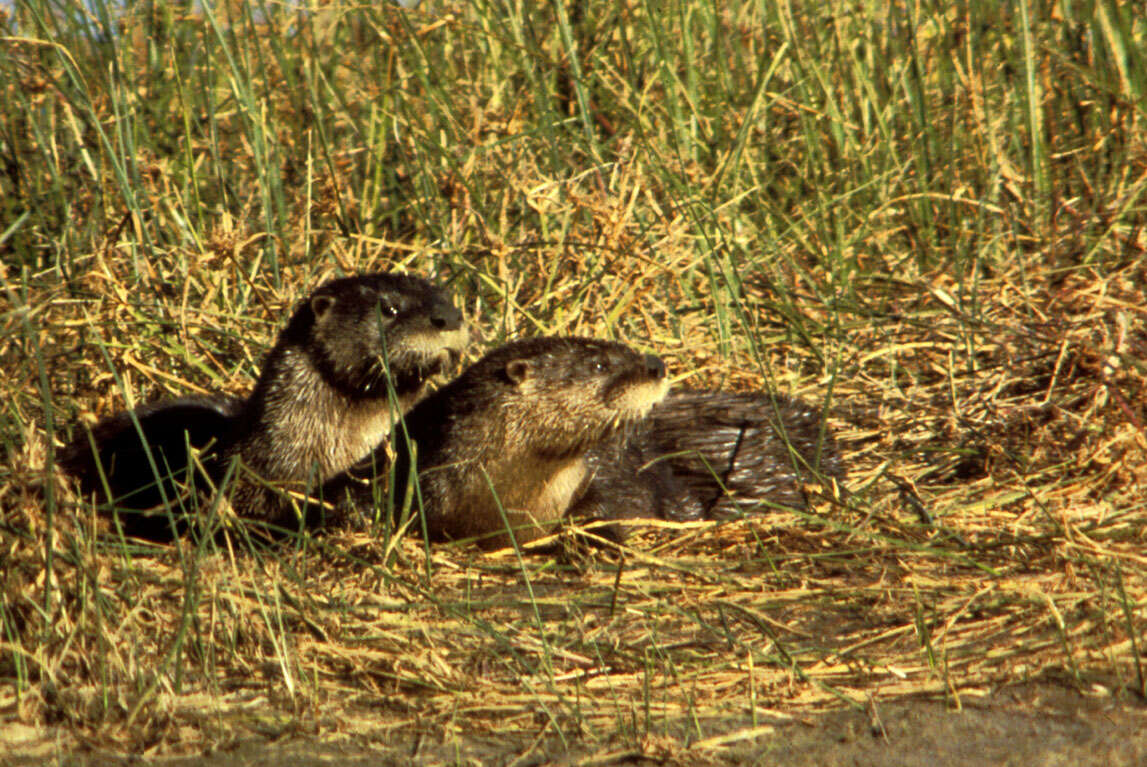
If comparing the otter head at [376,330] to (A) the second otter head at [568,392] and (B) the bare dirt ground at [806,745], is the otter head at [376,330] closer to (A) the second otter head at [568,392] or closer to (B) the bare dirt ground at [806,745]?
(A) the second otter head at [568,392]

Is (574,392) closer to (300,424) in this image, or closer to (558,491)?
(558,491)

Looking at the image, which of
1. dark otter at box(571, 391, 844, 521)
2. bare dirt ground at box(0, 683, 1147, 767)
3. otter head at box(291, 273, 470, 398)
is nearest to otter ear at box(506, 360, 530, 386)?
otter head at box(291, 273, 470, 398)

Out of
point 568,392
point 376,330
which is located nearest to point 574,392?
point 568,392

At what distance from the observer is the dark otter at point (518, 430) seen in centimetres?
290

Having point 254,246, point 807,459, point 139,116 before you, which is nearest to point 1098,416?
point 807,459

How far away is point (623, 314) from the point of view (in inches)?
149

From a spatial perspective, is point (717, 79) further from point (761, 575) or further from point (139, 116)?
point (761, 575)

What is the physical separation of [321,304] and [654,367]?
28.7 inches

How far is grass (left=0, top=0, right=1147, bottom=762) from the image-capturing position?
81.3 inches

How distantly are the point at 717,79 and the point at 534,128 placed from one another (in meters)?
0.74

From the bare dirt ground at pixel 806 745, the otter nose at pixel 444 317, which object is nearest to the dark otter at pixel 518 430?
the otter nose at pixel 444 317

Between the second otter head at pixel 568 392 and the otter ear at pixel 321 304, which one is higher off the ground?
the otter ear at pixel 321 304

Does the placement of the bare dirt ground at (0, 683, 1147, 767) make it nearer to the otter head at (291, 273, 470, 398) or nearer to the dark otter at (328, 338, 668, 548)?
the dark otter at (328, 338, 668, 548)

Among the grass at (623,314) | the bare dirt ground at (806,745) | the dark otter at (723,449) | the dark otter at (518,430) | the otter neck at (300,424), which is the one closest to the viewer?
the bare dirt ground at (806,745)
